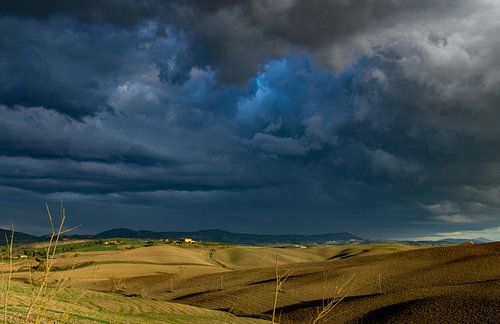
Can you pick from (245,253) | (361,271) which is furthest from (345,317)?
(245,253)

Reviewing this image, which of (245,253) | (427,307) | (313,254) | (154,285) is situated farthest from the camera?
(313,254)

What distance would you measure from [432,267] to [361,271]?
10.4 m

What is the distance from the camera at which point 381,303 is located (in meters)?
49.0

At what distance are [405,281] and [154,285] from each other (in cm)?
4468

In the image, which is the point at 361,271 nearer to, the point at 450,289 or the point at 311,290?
the point at 311,290

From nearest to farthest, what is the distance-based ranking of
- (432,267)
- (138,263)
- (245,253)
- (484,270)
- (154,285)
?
(484,270) → (432,267) → (154,285) → (138,263) → (245,253)

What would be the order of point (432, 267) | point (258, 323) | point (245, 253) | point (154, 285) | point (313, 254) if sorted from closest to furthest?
point (258, 323) → point (432, 267) → point (154, 285) → point (245, 253) → point (313, 254)

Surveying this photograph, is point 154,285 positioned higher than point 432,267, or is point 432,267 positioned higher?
point 432,267


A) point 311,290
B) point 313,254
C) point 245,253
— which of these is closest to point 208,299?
point 311,290

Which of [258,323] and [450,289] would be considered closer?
[258,323]

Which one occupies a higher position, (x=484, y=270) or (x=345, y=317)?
(x=484, y=270)

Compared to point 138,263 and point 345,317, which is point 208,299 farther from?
point 138,263

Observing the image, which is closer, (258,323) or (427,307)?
(258,323)

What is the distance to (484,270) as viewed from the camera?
59000 mm
